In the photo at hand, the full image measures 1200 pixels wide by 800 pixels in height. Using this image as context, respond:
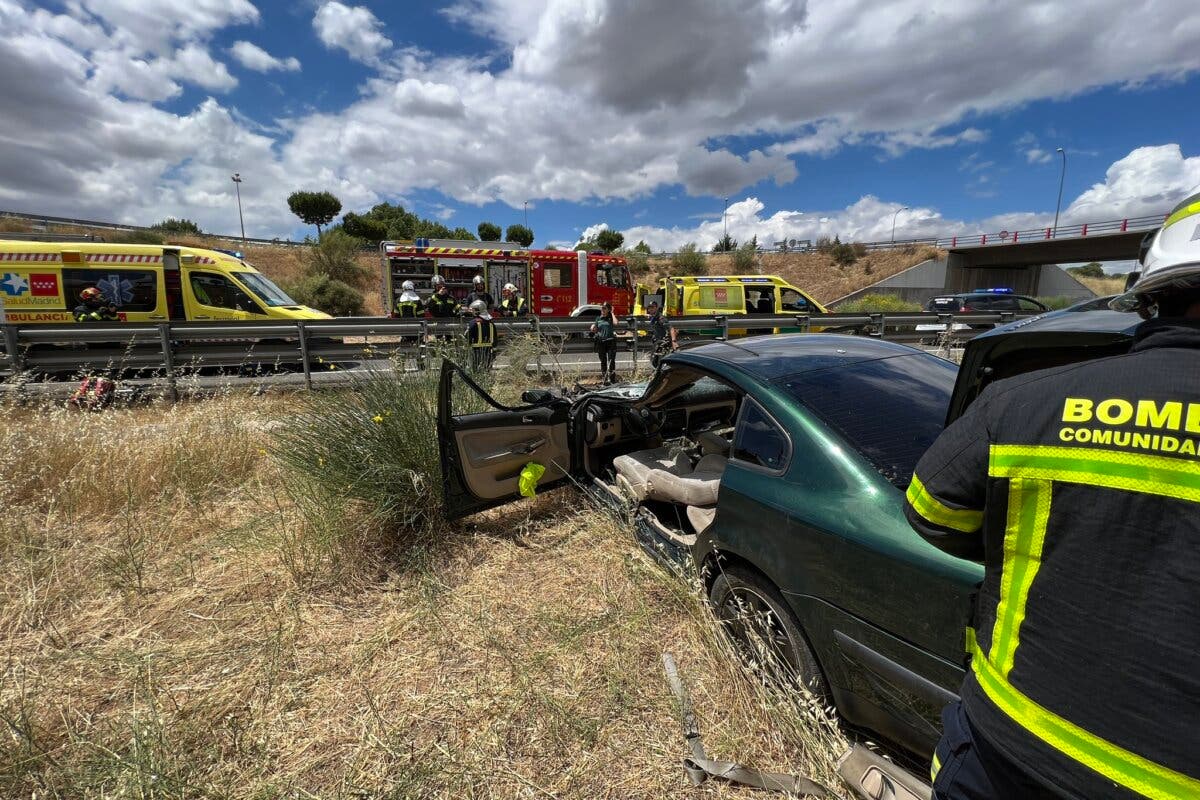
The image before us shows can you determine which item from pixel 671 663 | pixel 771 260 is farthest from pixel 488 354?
pixel 771 260

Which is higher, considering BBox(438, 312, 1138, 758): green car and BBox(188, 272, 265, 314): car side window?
BBox(188, 272, 265, 314): car side window

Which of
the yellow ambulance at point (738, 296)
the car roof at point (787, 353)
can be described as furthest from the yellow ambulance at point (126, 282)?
the yellow ambulance at point (738, 296)

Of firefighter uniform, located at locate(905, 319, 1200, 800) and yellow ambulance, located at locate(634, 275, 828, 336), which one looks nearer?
firefighter uniform, located at locate(905, 319, 1200, 800)

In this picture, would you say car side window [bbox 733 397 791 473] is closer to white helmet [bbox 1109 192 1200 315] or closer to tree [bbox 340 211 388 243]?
white helmet [bbox 1109 192 1200 315]

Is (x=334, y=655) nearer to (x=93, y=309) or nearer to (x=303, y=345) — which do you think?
(x=303, y=345)

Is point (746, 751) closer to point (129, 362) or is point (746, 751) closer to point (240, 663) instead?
point (240, 663)

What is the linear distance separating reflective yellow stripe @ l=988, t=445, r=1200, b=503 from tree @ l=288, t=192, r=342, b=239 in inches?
2264

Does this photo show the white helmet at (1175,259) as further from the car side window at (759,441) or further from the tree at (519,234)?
the tree at (519,234)

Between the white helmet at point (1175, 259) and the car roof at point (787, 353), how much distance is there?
1339 millimetres

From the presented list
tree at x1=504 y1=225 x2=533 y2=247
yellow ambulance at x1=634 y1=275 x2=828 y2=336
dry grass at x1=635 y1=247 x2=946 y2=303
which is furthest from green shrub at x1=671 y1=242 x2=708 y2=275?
yellow ambulance at x1=634 y1=275 x2=828 y2=336

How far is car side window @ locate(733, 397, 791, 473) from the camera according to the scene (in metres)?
2.10

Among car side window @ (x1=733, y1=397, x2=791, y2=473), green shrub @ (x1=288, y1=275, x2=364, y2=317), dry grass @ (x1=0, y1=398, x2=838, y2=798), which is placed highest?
green shrub @ (x1=288, y1=275, x2=364, y2=317)

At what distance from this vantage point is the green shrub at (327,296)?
26.5 metres

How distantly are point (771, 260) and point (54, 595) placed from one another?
192ft
